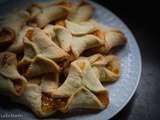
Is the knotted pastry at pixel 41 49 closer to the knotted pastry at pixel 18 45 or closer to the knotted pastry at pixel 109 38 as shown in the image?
the knotted pastry at pixel 18 45

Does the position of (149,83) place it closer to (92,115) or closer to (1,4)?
(92,115)

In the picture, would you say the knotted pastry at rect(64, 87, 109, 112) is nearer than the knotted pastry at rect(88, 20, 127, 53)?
Yes

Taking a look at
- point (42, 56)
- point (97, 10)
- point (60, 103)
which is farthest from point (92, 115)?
point (97, 10)

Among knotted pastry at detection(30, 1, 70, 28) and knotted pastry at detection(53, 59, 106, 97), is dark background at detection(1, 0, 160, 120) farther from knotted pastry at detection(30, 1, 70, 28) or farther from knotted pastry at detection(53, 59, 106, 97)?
knotted pastry at detection(30, 1, 70, 28)

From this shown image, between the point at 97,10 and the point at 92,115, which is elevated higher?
the point at 97,10

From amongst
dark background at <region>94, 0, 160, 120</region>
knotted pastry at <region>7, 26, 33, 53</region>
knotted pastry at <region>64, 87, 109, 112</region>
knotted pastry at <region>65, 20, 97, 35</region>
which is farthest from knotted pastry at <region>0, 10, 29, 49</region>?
dark background at <region>94, 0, 160, 120</region>

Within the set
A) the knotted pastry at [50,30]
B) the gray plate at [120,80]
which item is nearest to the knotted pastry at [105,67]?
the gray plate at [120,80]

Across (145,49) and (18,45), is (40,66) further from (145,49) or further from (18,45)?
(145,49)
